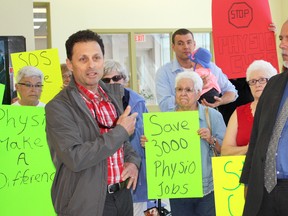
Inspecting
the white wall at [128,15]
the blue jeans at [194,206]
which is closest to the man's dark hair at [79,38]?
the blue jeans at [194,206]

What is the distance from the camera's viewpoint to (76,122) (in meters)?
2.01

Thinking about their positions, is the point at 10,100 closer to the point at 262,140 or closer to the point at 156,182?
the point at 156,182

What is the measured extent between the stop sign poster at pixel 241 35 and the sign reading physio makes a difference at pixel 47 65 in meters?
1.34

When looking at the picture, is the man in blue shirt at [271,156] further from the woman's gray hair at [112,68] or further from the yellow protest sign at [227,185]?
the woman's gray hair at [112,68]

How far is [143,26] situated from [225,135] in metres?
6.84

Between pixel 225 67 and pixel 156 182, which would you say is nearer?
pixel 156 182

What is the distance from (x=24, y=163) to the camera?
316 centimetres

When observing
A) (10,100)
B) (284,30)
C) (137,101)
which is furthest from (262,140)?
(10,100)

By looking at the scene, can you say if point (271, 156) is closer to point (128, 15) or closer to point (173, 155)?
point (173, 155)

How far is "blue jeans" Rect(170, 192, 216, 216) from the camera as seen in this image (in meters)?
3.10

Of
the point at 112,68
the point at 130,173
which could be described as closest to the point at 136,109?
the point at 112,68

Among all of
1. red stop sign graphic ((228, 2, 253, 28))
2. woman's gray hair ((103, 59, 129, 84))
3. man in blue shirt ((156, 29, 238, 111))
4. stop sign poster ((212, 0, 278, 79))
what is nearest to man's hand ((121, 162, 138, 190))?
woman's gray hair ((103, 59, 129, 84))

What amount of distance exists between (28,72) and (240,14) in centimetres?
171

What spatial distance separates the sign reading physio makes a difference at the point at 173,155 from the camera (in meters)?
3.06
